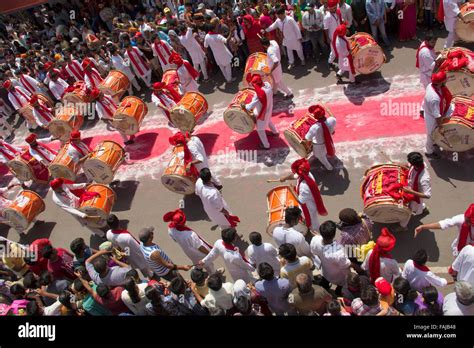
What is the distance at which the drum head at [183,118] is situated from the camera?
10.2m

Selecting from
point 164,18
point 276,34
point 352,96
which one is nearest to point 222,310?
point 352,96

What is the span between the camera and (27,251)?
7.58 meters

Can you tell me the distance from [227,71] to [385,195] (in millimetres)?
6933

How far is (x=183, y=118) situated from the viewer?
1030 centimetres

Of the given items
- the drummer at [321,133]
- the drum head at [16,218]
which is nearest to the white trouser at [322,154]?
the drummer at [321,133]

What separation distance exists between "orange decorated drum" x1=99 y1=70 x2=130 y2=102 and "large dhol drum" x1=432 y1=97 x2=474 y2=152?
25.8ft

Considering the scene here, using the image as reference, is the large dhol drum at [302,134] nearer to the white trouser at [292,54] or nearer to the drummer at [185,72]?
the drummer at [185,72]

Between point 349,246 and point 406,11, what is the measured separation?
768 cm

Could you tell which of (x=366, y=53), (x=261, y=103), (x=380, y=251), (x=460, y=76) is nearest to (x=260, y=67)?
(x=261, y=103)

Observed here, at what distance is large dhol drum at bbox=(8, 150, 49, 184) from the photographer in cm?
1054

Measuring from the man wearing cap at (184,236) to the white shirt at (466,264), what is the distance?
3.26 metres

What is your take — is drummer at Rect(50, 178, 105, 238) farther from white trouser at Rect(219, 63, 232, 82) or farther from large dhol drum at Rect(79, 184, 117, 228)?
white trouser at Rect(219, 63, 232, 82)

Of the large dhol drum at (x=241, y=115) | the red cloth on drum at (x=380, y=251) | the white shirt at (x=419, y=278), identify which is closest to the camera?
the white shirt at (x=419, y=278)

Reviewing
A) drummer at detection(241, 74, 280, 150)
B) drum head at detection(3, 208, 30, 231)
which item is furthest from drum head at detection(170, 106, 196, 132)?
drum head at detection(3, 208, 30, 231)
